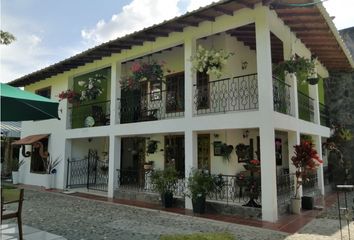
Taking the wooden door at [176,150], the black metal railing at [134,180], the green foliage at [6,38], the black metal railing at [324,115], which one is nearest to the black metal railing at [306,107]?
the black metal railing at [324,115]

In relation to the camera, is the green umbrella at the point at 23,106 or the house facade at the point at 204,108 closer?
the green umbrella at the point at 23,106

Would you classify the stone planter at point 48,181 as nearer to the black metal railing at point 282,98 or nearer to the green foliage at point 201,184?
the green foliage at point 201,184

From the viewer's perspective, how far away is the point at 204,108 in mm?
11719

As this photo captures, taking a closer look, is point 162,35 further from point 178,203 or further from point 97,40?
point 178,203

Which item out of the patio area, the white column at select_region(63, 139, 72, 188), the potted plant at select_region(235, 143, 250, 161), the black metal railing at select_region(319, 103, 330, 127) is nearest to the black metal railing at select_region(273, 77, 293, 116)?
the potted plant at select_region(235, 143, 250, 161)

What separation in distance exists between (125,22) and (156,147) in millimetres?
5660

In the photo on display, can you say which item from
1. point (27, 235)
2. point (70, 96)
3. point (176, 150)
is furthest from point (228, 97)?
point (70, 96)

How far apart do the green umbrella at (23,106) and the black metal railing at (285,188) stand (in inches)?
295

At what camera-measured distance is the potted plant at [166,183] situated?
1030 centimetres

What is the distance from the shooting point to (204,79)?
12.4 meters

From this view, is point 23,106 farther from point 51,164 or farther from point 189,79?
point 51,164

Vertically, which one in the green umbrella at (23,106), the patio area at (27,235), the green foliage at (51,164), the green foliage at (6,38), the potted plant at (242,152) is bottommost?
the patio area at (27,235)

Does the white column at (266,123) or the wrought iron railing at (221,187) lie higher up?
the white column at (266,123)

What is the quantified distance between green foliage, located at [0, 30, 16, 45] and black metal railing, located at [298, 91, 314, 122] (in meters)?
11.2
